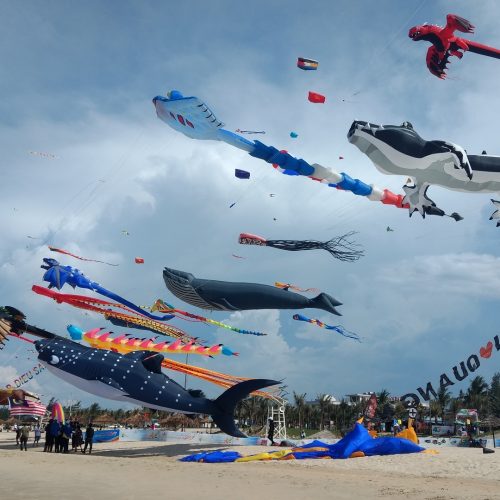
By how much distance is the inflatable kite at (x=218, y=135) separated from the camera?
16.3m

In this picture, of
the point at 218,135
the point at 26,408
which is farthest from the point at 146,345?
the point at 26,408

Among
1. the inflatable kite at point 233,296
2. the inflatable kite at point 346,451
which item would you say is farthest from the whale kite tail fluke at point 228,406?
the inflatable kite at point 233,296

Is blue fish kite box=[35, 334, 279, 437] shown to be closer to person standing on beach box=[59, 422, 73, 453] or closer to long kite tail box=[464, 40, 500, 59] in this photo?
person standing on beach box=[59, 422, 73, 453]

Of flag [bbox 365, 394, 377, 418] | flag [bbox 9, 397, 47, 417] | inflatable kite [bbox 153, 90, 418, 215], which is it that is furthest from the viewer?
flag [bbox 9, 397, 47, 417]

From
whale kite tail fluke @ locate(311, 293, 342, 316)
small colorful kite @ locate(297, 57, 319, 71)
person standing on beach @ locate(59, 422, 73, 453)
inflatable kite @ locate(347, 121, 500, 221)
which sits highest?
small colorful kite @ locate(297, 57, 319, 71)

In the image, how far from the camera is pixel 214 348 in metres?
29.0

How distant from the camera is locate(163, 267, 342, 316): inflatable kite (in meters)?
20.4

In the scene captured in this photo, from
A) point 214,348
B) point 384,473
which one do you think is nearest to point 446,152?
point 384,473

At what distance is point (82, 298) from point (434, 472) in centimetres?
1854

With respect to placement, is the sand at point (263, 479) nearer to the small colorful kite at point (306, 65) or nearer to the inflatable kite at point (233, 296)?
the inflatable kite at point (233, 296)

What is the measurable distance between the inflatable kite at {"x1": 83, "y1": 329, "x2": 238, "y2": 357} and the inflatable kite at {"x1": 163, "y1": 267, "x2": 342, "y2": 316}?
784 centimetres

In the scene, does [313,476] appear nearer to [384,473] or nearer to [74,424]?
[384,473]

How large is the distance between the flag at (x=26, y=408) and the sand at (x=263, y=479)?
2535 cm

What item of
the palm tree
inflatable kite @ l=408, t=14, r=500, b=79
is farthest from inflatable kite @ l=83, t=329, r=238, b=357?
the palm tree
